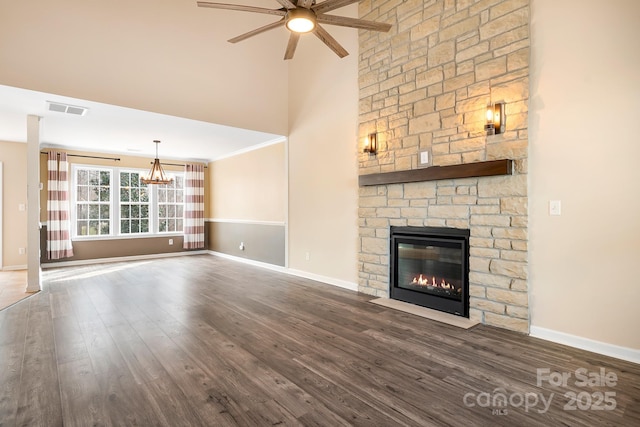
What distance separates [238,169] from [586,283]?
6540 mm

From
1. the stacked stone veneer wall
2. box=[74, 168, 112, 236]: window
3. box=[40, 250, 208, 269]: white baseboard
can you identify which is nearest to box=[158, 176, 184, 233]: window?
box=[40, 250, 208, 269]: white baseboard

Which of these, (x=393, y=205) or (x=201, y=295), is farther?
(x=201, y=295)

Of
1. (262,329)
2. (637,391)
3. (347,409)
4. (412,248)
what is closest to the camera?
(347,409)

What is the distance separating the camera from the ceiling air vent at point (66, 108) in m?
4.09

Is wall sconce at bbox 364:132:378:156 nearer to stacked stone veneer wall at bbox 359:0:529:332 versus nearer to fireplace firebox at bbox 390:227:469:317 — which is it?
stacked stone veneer wall at bbox 359:0:529:332

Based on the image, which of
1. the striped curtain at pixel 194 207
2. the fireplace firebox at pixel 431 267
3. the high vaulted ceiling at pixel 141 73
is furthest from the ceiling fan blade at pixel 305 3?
the striped curtain at pixel 194 207

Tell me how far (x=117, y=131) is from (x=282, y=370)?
511 cm

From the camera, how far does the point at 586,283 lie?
8.95 feet

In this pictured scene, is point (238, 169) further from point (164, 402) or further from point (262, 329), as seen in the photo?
point (164, 402)

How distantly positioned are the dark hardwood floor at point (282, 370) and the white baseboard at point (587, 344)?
0.28 feet

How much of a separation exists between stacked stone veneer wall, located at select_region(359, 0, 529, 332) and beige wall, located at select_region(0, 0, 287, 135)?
193 centimetres

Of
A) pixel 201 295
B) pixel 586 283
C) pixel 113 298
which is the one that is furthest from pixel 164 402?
pixel 586 283

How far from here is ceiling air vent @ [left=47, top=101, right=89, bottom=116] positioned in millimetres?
4088

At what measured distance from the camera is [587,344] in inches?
106
